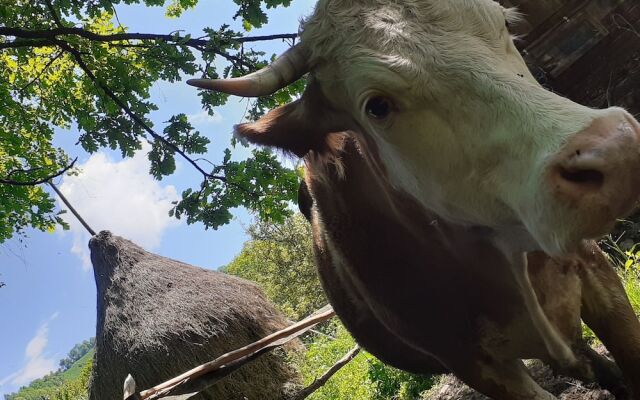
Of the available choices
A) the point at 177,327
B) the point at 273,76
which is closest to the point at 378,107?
the point at 273,76

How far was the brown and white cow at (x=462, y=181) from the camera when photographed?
66.0 inches

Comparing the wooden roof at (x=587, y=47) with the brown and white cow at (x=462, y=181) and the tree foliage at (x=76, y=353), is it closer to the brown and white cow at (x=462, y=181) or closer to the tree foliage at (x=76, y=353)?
the brown and white cow at (x=462, y=181)

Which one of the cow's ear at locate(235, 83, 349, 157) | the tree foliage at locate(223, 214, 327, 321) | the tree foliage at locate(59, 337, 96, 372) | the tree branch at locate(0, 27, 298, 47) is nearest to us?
the cow's ear at locate(235, 83, 349, 157)

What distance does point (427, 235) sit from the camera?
281cm

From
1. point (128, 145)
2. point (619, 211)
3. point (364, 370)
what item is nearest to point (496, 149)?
point (619, 211)

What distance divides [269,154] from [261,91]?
2298 mm

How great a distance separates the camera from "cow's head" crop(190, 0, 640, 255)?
1601mm

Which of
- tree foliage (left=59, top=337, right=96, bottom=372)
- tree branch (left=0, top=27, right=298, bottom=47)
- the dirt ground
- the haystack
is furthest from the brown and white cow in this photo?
tree foliage (left=59, top=337, right=96, bottom=372)

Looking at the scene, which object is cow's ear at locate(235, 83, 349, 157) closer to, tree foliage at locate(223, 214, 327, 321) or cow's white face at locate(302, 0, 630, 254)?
cow's white face at locate(302, 0, 630, 254)

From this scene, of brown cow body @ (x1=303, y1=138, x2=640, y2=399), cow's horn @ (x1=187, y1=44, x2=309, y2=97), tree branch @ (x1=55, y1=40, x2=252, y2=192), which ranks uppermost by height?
tree branch @ (x1=55, y1=40, x2=252, y2=192)

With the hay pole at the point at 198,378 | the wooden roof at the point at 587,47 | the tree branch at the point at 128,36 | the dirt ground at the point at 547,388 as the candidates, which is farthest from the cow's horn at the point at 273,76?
the wooden roof at the point at 587,47

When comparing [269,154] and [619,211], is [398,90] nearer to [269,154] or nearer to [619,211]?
[619,211]

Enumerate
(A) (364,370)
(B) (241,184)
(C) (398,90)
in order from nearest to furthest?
(C) (398,90) → (B) (241,184) → (A) (364,370)

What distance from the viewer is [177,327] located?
709 cm
